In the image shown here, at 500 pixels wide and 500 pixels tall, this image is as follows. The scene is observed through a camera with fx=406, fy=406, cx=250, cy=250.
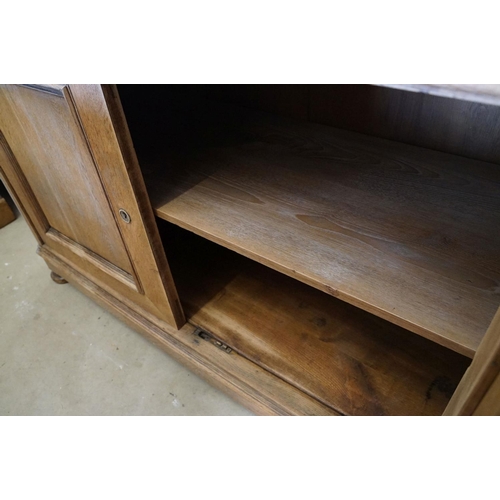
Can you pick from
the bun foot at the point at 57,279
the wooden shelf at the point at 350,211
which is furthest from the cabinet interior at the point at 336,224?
the bun foot at the point at 57,279

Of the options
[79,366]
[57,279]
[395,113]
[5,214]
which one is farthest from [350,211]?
[5,214]

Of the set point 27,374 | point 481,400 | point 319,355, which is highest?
point 481,400

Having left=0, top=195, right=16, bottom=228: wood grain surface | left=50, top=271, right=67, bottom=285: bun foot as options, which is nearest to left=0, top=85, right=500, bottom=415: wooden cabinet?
left=50, top=271, right=67, bottom=285: bun foot

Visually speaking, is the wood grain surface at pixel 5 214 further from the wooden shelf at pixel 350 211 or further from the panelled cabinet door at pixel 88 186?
the wooden shelf at pixel 350 211

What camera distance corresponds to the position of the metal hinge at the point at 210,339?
74 cm

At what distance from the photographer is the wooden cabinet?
18.0 inches

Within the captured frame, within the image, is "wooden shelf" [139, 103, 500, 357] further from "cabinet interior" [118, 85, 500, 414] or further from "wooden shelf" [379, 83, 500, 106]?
"wooden shelf" [379, 83, 500, 106]

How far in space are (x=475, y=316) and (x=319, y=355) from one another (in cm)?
35

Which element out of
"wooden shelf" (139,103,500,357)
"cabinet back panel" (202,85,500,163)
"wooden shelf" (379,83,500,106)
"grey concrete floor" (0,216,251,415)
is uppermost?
"wooden shelf" (379,83,500,106)

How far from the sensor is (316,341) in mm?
726

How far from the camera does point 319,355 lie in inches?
27.7

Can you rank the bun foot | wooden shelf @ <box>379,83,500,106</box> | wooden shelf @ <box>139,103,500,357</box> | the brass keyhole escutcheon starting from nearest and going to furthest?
1. wooden shelf @ <box>379,83,500,106</box>
2. wooden shelf @ <box>139,103,500,357</box>
3. the brass keyhole escutcheon
4. the bun foot

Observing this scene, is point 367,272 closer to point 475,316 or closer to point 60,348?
point 475,316

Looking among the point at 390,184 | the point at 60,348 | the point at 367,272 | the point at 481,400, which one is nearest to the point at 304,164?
the point at 390,184
